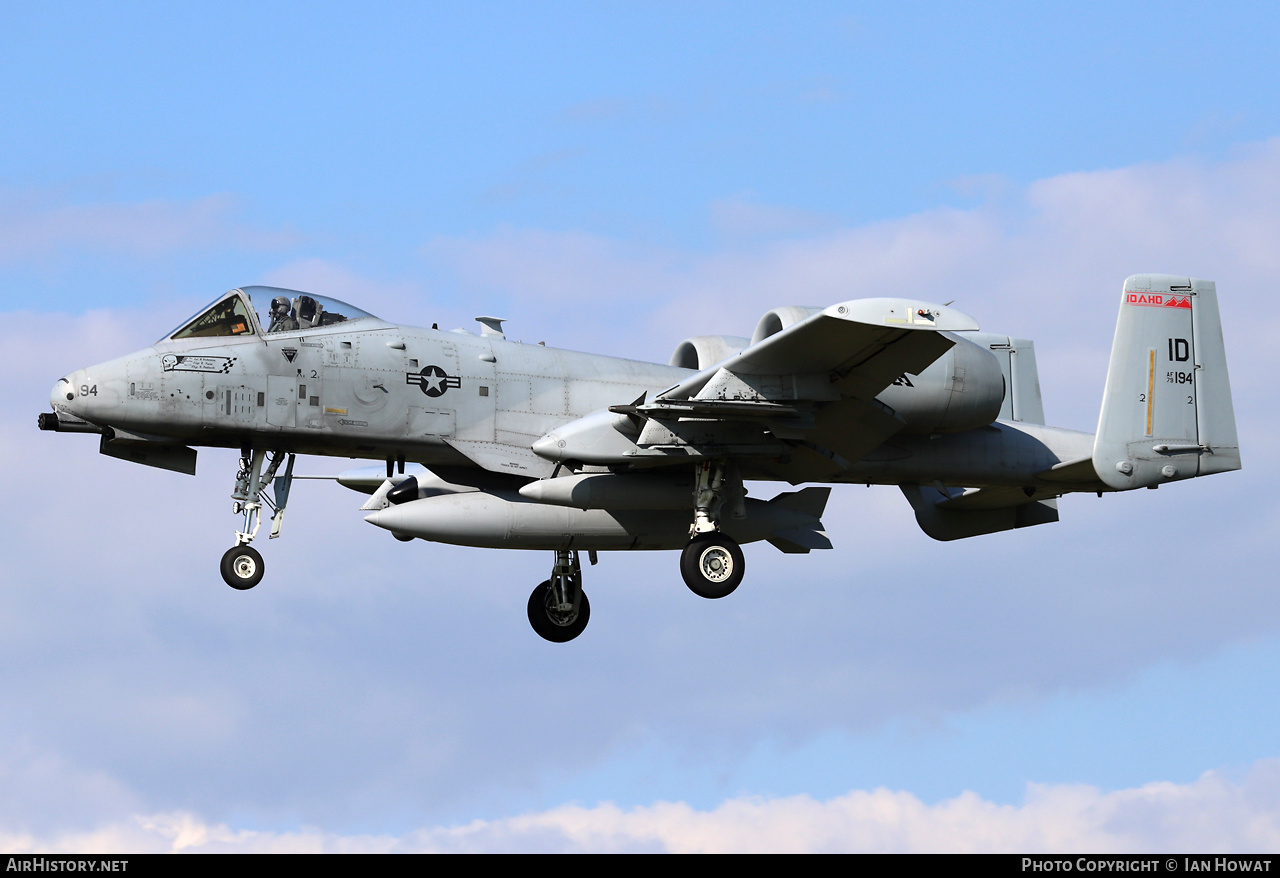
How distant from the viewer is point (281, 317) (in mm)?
18719

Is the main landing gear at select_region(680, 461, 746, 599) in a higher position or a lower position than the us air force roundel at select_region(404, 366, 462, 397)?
lower

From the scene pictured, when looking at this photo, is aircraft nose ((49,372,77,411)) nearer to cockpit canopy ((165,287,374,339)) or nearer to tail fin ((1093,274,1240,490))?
cockpit canopy ((165,287,374,339))

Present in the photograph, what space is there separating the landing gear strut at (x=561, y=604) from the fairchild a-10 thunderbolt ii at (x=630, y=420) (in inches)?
64.1

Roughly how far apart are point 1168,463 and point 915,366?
416 centimetres

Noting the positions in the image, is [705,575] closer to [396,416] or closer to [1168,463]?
[396,416]

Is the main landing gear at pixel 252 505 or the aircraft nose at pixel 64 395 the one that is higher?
the aircraft nose at pixel 64 395

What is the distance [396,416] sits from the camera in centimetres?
1880

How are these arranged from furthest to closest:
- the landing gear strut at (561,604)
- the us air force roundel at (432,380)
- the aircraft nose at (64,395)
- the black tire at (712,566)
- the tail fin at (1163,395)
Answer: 1. the landing gear strut at (561,604)
2. the tail fin at (1163,395)
3. the us air force roundel at (432,380)
4. the black tire at (712,566)
5. the aircraft nose at (64,395)

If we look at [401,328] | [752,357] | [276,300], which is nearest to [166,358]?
[276,300]

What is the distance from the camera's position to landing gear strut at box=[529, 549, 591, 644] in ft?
70.9

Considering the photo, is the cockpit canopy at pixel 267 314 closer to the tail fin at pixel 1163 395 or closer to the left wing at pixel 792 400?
the left wing at pixel 792 400

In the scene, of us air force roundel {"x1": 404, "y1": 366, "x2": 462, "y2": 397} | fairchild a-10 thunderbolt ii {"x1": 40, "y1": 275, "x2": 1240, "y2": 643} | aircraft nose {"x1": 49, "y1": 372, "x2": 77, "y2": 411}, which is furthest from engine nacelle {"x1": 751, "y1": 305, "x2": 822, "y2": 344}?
aircraft nose {"x1": 49, "y1": 372, "x2": 77, "y2": 411}

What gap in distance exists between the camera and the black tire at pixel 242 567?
712 inches

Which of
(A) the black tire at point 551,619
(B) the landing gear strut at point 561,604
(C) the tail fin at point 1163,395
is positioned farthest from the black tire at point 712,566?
(C) the tail fin at point 1163,395
